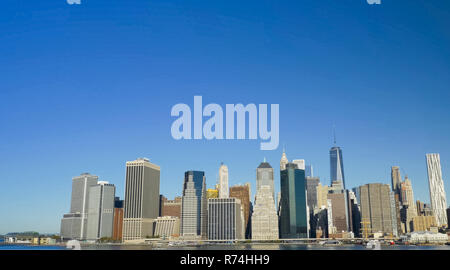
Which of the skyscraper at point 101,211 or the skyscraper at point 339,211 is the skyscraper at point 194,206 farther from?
the skyscraper at point 339,211

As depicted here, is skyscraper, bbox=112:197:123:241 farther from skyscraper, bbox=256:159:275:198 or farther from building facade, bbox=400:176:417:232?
building facade, bbox=400:176:417:232

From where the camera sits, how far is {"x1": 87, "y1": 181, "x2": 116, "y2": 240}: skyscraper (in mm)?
141750

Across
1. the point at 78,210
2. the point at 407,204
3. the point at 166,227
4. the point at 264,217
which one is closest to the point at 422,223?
the point at 407,204

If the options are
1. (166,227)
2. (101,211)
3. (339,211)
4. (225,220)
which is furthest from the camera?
(339,211)

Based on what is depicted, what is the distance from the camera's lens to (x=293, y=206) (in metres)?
146

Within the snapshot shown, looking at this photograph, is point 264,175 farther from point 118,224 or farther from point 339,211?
point 118,224

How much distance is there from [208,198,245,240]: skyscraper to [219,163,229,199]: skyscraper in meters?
15.1

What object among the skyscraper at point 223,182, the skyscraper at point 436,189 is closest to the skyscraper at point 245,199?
the skyscraper at point 223,182

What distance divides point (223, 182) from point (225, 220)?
26.6 metres
